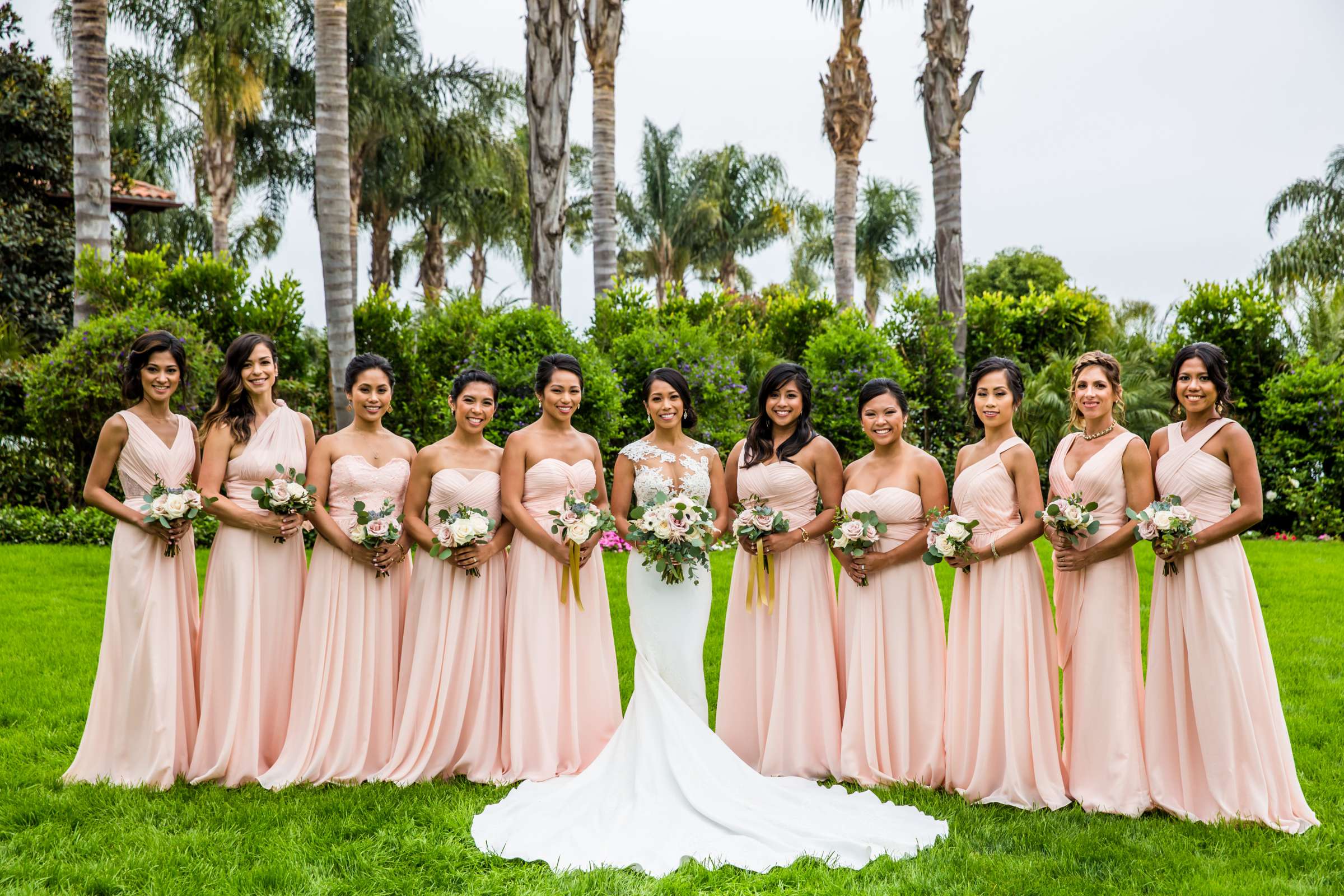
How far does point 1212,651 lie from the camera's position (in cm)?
543

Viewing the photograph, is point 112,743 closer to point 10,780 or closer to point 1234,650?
point 10,780

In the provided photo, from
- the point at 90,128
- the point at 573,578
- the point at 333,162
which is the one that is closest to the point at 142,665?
the point at 573,578

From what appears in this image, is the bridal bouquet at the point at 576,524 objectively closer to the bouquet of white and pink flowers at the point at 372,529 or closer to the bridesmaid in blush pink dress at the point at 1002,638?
the bouquet of white and pink flowers at the point at 372,529

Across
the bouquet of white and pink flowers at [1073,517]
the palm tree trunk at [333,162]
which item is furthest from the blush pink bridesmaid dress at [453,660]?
the palm tree trunk at [333,162]

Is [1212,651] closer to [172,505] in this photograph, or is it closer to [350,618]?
[350,618]

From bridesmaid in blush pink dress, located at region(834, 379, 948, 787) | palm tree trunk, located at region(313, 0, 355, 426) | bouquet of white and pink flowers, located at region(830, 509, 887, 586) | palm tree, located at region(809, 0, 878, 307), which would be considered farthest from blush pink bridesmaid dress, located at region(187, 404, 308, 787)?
palm tree, located at region(809, 0, 878, 307)

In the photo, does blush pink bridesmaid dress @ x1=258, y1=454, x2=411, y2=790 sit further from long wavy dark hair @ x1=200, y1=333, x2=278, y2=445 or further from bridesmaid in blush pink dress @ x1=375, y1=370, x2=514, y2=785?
long wavy dark hair @ x1=200, y1=333, x2=278, y2=445

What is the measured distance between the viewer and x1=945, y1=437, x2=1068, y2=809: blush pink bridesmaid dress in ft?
18.8

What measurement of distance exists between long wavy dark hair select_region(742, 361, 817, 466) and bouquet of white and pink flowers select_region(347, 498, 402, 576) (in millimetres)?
2289

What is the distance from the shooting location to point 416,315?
17984 mm

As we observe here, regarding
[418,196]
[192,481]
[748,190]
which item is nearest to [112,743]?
[192,481]

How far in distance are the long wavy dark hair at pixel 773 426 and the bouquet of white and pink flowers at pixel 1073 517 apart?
5.15 feet

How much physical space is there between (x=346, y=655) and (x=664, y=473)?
7.57 feet

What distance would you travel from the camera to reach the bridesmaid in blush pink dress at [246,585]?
20.0 feet
